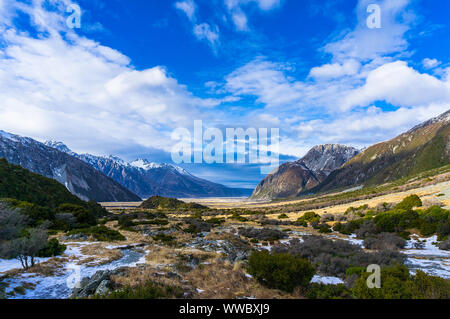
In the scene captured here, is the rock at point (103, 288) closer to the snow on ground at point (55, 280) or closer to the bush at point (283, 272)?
the snow on ground at point (55, 280)

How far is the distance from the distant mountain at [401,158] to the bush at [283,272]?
145 m

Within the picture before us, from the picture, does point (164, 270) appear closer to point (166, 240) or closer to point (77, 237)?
point (166, 240)

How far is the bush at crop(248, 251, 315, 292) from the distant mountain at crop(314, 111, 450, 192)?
14466 centimetres

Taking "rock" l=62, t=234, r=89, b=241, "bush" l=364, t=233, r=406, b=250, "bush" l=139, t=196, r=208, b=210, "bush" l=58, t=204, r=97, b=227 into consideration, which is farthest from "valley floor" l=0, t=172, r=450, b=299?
"bush" l=139, t=196, r=208, b=210

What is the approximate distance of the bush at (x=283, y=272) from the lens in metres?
8.56

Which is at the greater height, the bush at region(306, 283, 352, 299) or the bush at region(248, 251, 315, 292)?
the bush at region(248, 251, 315, 292)

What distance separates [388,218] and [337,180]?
186299mm

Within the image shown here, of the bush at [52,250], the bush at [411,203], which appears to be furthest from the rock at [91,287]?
the bush at [411,203]

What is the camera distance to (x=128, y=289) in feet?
24.8

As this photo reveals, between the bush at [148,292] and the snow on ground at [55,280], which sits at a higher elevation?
the bush at [148,292]

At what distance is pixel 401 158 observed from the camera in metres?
148

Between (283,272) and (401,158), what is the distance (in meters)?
180

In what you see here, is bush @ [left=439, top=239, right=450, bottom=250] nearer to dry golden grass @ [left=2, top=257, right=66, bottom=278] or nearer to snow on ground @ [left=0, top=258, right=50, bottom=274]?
dry golden grass @ [left=2, top=257, right=66, bottom=278]

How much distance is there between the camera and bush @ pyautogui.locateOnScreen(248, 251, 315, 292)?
8.56 meters
